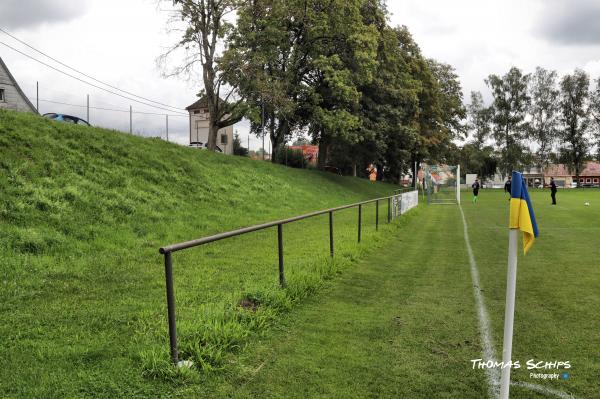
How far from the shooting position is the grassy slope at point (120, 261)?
3848 millimetres

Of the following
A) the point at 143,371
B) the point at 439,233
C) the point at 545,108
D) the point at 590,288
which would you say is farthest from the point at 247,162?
the point at 545,108

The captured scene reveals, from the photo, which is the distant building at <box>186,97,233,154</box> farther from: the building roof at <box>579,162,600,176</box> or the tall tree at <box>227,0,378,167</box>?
the building roof at <box>579,162,600,176</box>

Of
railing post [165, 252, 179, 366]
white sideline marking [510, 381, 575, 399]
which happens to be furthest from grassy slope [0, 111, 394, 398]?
white sideline marking [510, 381, 575, 399]

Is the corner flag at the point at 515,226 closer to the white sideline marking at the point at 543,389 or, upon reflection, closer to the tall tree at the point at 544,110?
the white sideline marking at the point at 543,389

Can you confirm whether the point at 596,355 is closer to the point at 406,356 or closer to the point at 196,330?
the point at 406,356

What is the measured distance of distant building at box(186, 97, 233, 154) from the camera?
50.0m

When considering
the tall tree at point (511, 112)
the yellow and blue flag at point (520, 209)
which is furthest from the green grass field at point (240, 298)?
the tall tree at point (511, 112)

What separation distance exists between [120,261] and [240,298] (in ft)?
11.9

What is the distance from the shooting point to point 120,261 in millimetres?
8234

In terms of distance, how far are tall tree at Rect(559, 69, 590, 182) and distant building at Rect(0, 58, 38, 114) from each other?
71.4 metres

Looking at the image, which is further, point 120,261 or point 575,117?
point 575,117

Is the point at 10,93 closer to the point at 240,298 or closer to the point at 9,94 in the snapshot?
the point at 9,94

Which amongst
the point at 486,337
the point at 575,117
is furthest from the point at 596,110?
the point at 486,337

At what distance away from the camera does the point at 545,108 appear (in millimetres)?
69125
